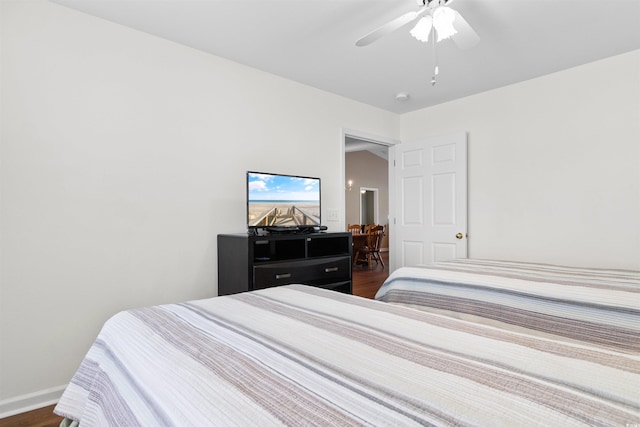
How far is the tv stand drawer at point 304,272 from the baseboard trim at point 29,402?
1.35 m

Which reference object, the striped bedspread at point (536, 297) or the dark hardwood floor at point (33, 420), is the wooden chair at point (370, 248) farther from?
the dark hardwood floor at point (33, 420)

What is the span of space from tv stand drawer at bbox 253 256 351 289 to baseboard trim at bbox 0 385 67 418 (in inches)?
53.2

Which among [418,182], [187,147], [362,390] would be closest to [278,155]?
[187,147]

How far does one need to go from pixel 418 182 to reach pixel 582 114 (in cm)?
165

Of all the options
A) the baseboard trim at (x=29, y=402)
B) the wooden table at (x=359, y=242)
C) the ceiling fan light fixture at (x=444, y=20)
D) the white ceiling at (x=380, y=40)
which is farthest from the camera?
the wooden table at (x=359, y=242)

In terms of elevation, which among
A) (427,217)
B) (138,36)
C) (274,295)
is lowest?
(274,295)

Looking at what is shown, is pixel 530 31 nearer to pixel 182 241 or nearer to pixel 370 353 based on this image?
pixel 370 353

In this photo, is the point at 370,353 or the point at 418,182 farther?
the point at 418,182

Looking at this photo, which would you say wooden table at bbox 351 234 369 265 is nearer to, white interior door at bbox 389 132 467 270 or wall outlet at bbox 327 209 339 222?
white interior door at bbox 389 132 467 270

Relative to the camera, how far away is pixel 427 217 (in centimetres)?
401

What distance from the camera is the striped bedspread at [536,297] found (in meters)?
1.46

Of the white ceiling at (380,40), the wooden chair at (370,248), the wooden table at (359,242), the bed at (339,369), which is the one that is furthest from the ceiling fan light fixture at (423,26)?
the wooden chair at (370,248)

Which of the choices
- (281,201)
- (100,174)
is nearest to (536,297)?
(281,201)

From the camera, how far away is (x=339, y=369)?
76 cm
